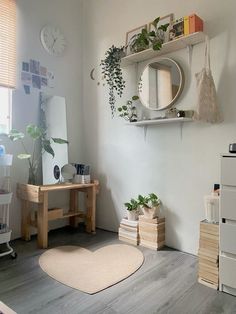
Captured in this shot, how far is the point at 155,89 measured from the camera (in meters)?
2.67

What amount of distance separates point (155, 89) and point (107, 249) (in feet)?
5.54

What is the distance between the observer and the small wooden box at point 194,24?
7.25 ft

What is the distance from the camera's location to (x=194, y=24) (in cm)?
221

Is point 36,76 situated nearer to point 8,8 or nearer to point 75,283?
point 8,8

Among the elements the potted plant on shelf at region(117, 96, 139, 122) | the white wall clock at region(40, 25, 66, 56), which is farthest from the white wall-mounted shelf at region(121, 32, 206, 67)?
the white wall clock at region(40, 25, 66, 56)

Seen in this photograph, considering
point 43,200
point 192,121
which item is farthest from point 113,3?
point 43,200

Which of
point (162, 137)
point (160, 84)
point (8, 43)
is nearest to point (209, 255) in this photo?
point (162, 137)

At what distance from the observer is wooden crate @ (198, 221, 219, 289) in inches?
73.6

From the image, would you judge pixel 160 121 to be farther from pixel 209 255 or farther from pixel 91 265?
pixel 91 265

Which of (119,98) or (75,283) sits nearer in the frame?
(75,283)

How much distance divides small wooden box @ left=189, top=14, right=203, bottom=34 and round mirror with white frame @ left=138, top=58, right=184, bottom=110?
1.15 ft

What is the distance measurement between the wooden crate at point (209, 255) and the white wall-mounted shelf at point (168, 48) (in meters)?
1.59

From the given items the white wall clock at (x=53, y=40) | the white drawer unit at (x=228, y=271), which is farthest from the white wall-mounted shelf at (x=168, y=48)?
the white drawer unit at (x=228, y=271)

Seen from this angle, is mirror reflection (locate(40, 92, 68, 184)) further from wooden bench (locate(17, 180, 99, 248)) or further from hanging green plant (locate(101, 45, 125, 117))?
hanging green plant (locate(101, 45, 125, 117))
